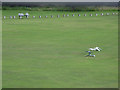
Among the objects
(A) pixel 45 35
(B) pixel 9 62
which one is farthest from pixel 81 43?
(B) pixel 9 62

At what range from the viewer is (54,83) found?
584cm

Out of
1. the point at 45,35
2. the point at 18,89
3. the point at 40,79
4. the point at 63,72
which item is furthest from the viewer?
the point at 45,35

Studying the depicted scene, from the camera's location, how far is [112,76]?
6270mm

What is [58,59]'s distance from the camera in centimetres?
783

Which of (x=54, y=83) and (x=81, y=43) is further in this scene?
(x=81, y=43)

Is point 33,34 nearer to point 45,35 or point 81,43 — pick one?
point 45,35

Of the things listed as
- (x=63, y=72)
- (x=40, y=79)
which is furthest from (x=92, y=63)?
(x=40, y=79)

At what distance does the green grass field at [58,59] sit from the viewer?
5957 mm

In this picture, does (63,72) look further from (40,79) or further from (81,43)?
(81,43)

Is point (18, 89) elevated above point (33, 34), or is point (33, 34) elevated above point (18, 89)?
point (33, 34)

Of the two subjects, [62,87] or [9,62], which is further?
[9,62]

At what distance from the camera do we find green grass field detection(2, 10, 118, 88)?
5.96 meters

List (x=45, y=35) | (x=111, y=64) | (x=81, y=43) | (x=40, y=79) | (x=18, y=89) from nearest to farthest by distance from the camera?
(x=18, y=89)
(x=40, y=79)
(x=111, y=64)
(x=81, y=43)
(x=45, y=35)

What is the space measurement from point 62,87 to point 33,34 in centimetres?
690
